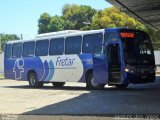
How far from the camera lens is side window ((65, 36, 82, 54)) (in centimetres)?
2390

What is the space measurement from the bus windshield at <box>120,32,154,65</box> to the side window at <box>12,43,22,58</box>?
8.75m

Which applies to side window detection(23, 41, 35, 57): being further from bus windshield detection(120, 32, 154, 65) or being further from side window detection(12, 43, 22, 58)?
bus windshield detection(120, 32, 154, 65)

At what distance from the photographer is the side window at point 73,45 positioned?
78.4ft

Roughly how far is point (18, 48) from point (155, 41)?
98.4 ft

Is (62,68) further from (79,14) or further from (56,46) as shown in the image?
(79,14)

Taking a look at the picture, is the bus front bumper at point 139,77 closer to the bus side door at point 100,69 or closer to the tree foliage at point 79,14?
the bus side door at point 100,69

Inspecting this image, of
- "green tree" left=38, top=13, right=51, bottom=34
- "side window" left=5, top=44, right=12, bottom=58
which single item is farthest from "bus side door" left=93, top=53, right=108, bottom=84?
"green tree" left=38, top=13, right=51, bottom=34

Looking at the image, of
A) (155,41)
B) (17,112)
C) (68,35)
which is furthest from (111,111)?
(155,41)

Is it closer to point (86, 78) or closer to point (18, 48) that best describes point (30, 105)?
point (86, 78)

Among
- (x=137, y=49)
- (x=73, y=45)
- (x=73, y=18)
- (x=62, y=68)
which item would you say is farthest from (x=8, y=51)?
(x=73, y=18)

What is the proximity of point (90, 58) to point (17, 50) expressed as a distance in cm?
722

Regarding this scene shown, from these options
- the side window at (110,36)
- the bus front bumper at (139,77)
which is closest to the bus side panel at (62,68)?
the side window at (110,36)

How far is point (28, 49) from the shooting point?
2770 centimetres

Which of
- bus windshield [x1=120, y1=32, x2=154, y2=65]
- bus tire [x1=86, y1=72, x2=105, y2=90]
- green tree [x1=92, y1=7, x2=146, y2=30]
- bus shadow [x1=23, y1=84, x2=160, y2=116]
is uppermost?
green tree [x1=92, y1=7, x2=146, y2=30]
